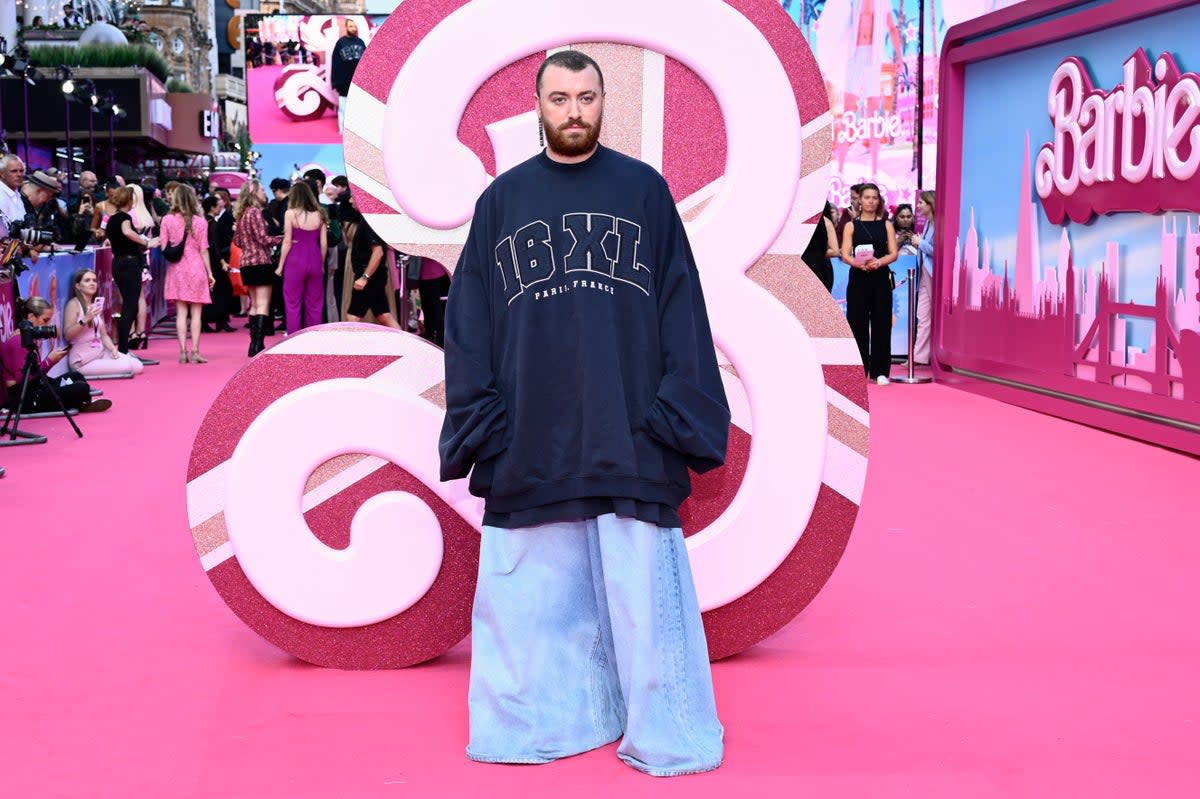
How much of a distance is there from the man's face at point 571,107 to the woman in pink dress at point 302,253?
9507mm

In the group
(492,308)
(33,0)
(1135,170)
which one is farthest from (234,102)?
(492,308)

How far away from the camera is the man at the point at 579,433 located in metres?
3.45

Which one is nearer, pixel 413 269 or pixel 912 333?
pixel 413 269

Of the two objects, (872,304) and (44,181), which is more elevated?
(44,181)

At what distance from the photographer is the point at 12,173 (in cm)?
1058

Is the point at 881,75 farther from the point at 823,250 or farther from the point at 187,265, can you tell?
the point at 187,265

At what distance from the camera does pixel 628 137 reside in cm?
422

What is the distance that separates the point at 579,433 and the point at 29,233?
23.2ft

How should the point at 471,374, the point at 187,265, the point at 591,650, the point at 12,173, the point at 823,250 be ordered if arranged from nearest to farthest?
1. the point at 471,374
2. the point at 591,650
3. the point at 12,173
4. the point at 823,250
5. the point at 187,265

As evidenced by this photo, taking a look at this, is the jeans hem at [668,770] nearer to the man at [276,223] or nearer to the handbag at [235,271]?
the man at [276,223]

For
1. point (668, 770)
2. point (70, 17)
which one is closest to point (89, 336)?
point (668, 770)

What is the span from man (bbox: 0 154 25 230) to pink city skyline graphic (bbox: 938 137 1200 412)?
7023 mm

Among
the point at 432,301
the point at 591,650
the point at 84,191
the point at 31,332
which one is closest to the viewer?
the point at 591,650

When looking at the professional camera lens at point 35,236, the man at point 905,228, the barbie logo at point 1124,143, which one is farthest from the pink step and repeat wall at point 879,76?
the professional camera lens at point 35,236
